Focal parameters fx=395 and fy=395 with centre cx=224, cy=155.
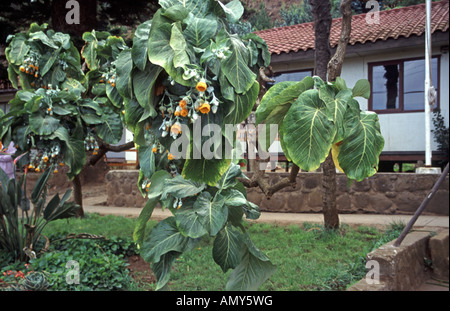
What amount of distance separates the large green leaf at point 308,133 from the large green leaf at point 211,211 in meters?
0.26

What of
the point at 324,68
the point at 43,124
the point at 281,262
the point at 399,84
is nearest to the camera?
the point at 43,124

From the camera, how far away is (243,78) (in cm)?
108

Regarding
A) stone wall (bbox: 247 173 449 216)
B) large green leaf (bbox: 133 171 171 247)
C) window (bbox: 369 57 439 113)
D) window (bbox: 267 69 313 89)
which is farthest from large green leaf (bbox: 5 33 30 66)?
window (bbox: 369 57 439 113)

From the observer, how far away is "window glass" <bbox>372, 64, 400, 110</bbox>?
7340 millimetres

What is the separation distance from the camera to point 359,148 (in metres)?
1.18

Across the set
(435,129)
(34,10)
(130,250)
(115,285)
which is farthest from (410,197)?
(34,10)

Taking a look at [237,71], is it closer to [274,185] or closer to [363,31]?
[274,185]

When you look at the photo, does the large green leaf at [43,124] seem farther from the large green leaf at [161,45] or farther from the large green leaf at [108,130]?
the large green leaf at [161,45]

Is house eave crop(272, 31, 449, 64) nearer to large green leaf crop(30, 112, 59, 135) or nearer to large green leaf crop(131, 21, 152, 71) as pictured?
large green leaf crop(30, 112, 59, 135)

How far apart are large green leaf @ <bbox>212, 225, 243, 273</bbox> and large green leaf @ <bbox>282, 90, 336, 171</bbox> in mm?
328

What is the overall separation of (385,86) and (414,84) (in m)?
0.50

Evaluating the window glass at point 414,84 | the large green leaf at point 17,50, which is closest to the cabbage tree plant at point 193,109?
the large green leaf at point 17,50

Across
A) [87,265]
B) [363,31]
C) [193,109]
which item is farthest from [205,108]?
[363,31]
